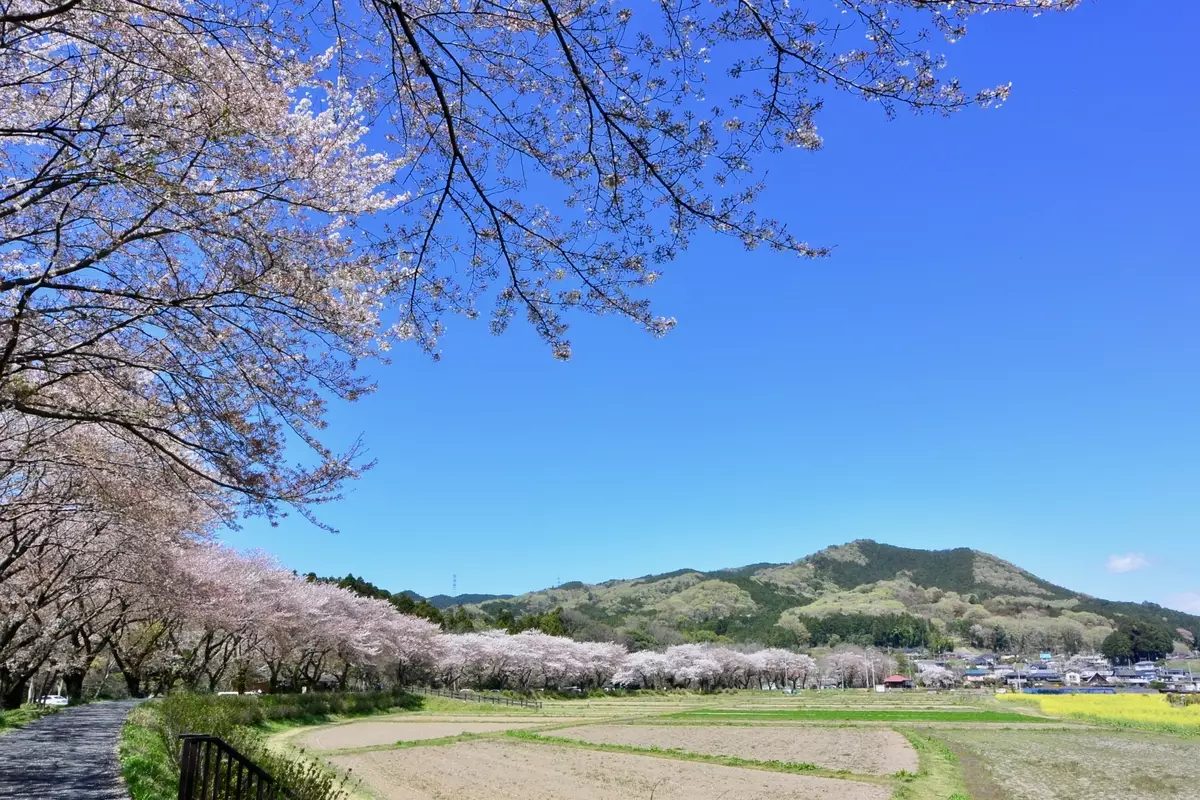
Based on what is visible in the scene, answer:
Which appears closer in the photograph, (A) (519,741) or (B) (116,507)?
(B) (116,507)

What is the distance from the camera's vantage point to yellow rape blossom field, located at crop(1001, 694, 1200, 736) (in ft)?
118

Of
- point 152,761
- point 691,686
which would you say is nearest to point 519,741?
point 152,761

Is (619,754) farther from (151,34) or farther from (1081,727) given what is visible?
(1081,727)

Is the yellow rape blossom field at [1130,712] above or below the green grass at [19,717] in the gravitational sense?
below

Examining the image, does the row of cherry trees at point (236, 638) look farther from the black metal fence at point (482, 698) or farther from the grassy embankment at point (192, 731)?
the grassy embankment at point (192, 731)

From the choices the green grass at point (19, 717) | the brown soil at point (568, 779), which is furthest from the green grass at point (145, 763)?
the brown soil at point (568, 779)

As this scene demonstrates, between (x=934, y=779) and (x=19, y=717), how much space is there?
78.8 feet

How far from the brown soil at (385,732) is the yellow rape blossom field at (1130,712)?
3326cm

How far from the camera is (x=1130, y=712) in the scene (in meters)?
41.4

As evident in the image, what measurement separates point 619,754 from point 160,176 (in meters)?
25.0

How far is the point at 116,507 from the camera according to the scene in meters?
8.31

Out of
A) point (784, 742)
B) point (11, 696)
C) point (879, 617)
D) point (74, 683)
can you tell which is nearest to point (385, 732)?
point (74, 683)

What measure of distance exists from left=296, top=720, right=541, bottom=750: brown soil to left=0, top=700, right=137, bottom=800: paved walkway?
9.03 m

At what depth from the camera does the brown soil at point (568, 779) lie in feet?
55.0
